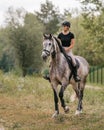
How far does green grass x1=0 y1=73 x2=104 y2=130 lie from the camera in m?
11.3

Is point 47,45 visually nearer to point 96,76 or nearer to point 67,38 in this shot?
point 67,38

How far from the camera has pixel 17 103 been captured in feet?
54.6

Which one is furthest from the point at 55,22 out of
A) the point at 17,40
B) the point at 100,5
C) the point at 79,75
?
the point at 79,75

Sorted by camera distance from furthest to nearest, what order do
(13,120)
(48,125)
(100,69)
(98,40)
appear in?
(100,69) < (98,40) < (13,120) < (48,125)

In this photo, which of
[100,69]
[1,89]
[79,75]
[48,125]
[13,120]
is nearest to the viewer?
[48,125]

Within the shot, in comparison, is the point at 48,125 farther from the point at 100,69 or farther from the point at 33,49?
the point at 33,49

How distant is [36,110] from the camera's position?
14789mm

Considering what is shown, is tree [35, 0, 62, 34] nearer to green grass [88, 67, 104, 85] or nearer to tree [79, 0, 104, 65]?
green grass [88, 67, 104, 85]

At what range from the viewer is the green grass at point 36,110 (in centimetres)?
1131

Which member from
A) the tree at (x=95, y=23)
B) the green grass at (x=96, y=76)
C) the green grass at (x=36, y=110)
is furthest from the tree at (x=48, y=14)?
the green grass at (x=36, y=110)

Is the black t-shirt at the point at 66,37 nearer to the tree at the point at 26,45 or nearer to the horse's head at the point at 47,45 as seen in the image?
the horse's head at the point at 47,45

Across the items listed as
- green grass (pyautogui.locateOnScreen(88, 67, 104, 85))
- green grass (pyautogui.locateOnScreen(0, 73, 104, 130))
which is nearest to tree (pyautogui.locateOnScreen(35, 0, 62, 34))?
green grass (pyautogui.locateOnScreen(88, 67, 104, 85))

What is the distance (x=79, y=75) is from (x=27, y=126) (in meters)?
2.81

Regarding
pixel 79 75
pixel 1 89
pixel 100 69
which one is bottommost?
pixel 100 69
